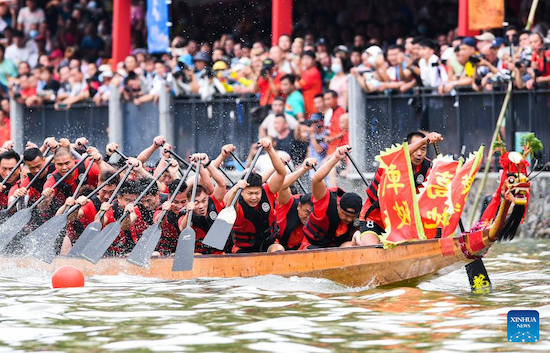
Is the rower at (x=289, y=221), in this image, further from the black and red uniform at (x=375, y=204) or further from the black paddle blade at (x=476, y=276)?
the black paddle blade at (x=476, y=276)

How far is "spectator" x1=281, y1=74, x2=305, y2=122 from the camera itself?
558 inches

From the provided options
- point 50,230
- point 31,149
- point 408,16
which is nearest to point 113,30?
point 408,16

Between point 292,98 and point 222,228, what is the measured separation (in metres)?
4.83

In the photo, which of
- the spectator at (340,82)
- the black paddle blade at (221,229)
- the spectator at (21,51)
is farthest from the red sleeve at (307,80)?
the spectator at (21,51)

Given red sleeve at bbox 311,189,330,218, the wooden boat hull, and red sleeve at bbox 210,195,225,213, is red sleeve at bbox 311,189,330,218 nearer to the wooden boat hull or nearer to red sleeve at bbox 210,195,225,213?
the wooden boat hull

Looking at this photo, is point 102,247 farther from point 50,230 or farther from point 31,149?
point 31,149

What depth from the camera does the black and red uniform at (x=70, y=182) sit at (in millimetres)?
11633

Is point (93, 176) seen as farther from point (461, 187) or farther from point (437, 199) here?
point (461, 187)

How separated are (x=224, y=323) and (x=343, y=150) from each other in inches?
Answer: 95.7

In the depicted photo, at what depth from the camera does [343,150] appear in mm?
9703

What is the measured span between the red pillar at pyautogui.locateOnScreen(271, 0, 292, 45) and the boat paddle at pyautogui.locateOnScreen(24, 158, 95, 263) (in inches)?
244

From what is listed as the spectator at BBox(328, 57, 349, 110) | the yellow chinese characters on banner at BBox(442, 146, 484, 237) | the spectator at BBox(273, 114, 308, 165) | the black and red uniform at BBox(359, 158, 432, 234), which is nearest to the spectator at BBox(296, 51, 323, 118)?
the spectator at BBox(328, 57, 349, 110)

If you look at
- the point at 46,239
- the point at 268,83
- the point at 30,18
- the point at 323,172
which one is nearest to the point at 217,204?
the point at 323,172

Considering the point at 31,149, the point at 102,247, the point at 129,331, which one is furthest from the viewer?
the point at 31,149
